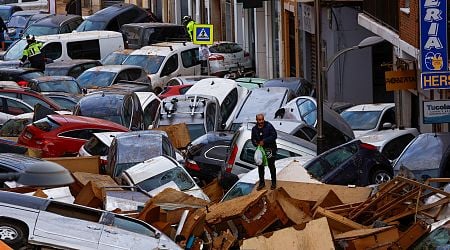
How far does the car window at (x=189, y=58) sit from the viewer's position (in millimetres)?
40406

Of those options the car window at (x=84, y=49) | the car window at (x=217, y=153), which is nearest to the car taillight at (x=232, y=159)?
the car window at (x=217, y=153)

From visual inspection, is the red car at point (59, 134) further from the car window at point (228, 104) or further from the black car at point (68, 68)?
the black car at point (68, 68)

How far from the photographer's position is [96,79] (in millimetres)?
35562

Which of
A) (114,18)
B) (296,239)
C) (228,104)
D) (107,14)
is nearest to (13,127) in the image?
(228,104)

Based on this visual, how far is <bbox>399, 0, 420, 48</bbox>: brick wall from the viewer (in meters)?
25.8

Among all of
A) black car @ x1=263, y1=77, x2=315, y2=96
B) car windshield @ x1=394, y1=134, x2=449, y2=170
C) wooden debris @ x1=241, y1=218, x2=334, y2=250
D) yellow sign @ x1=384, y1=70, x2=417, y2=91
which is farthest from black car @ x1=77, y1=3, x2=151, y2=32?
wooden debris @ x1=241, y1=218, x2=334, y2=250

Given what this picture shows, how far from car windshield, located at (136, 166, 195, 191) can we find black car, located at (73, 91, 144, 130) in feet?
25.9

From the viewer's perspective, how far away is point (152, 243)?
12719 millimetres

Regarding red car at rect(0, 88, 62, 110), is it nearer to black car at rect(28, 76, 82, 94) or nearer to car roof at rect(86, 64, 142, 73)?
black car at rect(28, 76, 82, 94)

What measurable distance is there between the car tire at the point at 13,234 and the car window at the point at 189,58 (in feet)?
92.8

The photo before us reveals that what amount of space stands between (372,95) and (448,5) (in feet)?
44.9

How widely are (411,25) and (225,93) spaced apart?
466 centimetres

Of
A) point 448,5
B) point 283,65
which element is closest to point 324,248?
point 448,5

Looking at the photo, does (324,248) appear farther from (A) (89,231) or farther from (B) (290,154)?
(B) (290,154)
